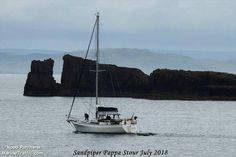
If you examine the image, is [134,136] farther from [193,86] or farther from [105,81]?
[105,81]

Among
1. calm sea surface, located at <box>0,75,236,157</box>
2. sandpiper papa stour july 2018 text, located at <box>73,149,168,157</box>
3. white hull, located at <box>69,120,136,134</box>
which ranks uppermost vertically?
white hull, located at <box>69,120,136,134</box>

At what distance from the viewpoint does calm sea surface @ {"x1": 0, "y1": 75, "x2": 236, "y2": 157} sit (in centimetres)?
7425

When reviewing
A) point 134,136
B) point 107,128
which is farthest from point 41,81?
point 134,136

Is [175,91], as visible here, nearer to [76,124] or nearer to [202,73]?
[202,73]

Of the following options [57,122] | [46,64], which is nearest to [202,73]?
[46,64]

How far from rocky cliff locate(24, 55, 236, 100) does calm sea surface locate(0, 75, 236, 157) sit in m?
14.1

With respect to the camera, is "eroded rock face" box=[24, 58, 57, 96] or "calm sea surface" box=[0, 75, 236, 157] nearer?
"calm sea surface" box=[0, 75, 236, 157]

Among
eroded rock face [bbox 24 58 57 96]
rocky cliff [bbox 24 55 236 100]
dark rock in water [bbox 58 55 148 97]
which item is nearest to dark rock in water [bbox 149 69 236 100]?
rocky cliff [bbox 24 55 236 100]

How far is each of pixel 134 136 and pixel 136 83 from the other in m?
80.8

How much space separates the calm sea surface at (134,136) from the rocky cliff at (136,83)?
14097 millimetres

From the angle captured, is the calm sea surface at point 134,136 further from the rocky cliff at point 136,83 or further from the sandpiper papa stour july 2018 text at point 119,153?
the rocky cliff at point 136,83

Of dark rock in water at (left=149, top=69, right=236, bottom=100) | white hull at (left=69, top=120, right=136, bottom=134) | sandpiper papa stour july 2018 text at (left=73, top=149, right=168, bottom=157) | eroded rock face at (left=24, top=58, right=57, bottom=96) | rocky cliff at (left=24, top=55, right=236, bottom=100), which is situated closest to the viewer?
sandpiper papa stour july 2018 text at (left=73, top=149, right=168, bottom=157)

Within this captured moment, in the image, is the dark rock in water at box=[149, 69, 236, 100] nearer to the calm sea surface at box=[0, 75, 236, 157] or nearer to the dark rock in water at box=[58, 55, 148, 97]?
the dark rock in water at box=[58, 55, 148, 97]

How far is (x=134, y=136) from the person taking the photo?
8419 cm
